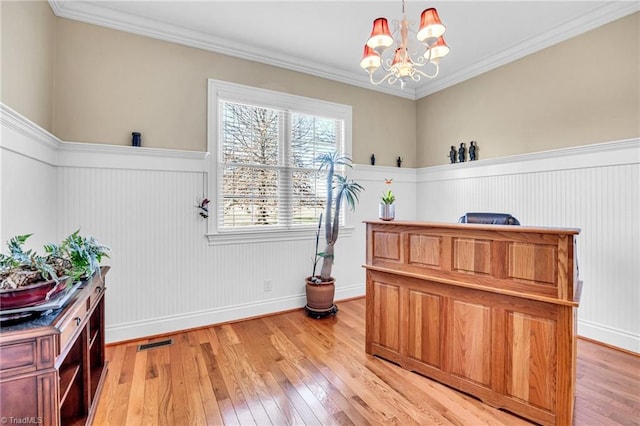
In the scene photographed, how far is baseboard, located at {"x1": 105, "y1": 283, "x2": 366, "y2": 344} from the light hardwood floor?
0.34 feet

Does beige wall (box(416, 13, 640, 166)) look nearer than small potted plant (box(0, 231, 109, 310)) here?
No

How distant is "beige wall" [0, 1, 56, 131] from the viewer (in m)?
1.83

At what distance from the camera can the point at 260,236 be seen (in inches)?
138

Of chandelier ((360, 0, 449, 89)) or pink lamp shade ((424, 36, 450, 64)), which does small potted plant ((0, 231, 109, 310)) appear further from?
pink lamp shade ((424, 36, 450, 64))

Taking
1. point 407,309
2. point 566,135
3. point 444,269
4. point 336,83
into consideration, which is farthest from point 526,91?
point 407,309

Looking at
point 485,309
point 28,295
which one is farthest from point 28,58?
point 485,309

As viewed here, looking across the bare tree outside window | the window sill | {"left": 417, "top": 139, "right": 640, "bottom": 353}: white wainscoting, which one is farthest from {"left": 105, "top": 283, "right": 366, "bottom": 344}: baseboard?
{"left": 417, "top": 139, "right": 640, "bottom": 353}: white wainscoting

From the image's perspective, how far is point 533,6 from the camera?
2758 millimetres

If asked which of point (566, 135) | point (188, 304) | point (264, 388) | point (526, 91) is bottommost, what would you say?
point (264, 388)

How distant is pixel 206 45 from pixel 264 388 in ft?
11.0

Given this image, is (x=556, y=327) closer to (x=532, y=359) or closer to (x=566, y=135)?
(x=532, y=359)

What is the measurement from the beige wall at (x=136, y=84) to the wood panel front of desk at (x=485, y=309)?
88.8 inches

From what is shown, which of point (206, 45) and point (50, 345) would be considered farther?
point (206, 45)

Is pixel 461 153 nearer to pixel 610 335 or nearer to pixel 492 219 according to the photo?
pixel 492 219
